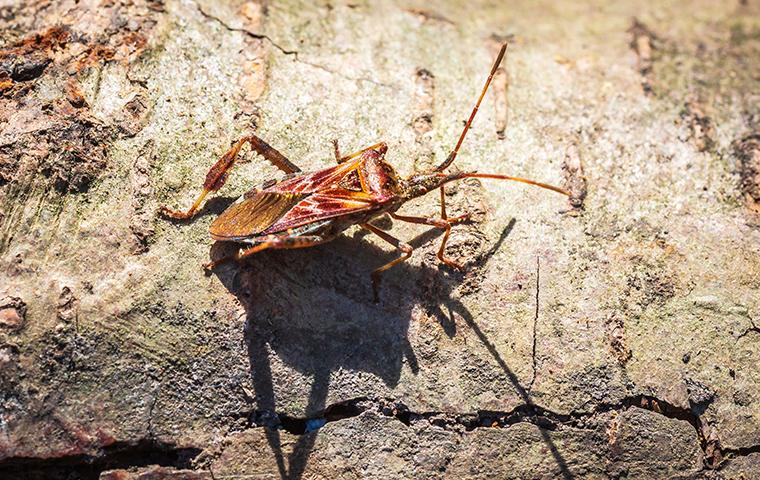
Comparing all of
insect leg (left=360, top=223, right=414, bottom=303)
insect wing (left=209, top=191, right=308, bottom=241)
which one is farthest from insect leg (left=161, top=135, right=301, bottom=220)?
insect leg (left=360, top=223, right=414, bottom=303)

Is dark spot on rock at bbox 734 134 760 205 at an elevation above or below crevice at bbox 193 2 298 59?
above

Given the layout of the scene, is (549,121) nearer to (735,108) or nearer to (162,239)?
(735,108)

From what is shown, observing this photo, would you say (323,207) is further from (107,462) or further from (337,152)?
(107,462)

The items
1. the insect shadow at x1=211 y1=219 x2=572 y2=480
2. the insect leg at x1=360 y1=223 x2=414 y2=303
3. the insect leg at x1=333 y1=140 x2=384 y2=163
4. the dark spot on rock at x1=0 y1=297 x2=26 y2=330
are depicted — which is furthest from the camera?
the insect leg at x1=333 y1=140 x2=384 y2=163

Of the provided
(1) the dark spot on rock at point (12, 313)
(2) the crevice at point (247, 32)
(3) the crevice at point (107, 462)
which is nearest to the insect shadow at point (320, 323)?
(3) the crevice at point (107, 462)

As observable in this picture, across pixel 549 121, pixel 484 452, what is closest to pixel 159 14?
pixel 549 121

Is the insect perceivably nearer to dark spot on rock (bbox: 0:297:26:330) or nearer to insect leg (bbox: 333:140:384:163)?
insect leg (bbox: 333:140:384:163)

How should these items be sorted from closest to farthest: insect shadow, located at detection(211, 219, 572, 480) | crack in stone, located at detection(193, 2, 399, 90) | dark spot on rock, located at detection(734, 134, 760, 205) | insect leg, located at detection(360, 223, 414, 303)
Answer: insect shadow, located at detection(211, 219, 572, 480) → insect leg, located at detection(360, 223, 414, 303) → dark spot on rock, located at detection(734, 134, 760, 205) → crack in stone, located at detection(193, 2, 399, 90)

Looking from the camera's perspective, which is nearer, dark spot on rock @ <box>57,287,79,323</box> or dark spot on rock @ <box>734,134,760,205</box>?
dark spot on rock @ <box>57,287,79,323</box>
